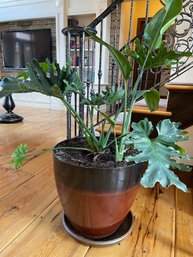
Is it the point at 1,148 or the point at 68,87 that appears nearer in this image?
the point at 68,87

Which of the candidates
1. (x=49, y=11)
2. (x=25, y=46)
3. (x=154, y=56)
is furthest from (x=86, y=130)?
(x=25, y=46)

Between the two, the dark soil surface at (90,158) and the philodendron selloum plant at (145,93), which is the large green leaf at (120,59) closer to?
the philodendron selloum plant at (145,93)

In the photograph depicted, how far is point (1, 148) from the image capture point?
6.95ft

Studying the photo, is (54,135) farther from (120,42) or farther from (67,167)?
(120,42)

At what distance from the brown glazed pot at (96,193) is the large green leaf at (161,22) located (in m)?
0.48

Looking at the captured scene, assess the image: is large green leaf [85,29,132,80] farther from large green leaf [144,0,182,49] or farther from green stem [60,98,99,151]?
green stem [60,98,99,151]

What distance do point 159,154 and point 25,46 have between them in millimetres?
5077

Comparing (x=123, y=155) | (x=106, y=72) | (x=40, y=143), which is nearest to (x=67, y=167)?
(x=123, y=155)

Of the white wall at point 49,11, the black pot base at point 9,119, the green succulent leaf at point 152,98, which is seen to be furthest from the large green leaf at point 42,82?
the white wall at point 49,11

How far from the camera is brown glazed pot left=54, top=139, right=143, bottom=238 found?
0.78 metres

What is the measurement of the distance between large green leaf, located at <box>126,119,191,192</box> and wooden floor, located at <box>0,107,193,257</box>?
1.60 ft

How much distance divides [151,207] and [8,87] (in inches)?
41.6

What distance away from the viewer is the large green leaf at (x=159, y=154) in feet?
2.05

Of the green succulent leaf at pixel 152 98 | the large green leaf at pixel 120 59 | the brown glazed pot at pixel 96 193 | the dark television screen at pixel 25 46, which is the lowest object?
the brown glazed pot at pixel 96 193
